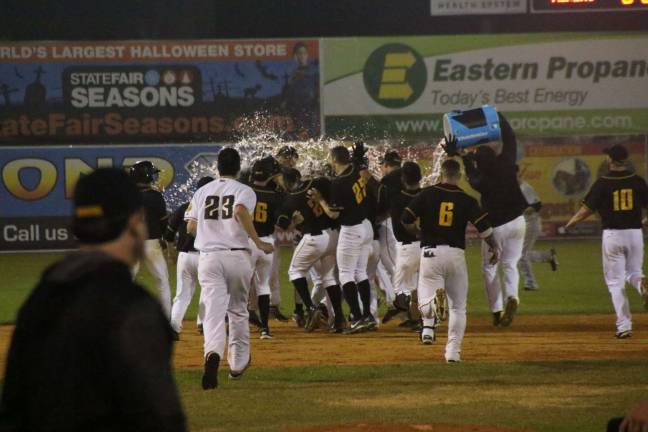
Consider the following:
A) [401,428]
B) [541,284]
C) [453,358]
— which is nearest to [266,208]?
[453,358]

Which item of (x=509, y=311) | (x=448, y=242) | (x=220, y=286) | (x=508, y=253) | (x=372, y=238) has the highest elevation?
(x=448, y=242)

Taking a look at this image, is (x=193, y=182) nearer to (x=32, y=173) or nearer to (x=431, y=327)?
(x=32, y=173)

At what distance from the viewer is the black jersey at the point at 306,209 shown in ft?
46.5

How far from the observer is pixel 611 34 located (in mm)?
32250

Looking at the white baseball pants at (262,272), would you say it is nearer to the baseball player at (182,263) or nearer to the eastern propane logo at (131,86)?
the baseball player at (182,263)

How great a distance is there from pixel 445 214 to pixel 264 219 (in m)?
2.77

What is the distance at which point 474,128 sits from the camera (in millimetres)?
16094

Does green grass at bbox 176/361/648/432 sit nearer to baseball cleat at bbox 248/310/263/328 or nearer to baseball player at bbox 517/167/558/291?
baseball cleat at bbox 248/310/263/328

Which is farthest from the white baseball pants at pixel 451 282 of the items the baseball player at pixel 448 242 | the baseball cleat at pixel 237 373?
the baseball cleat at pixel 237 373

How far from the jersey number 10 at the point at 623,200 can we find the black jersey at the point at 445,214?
2.07m

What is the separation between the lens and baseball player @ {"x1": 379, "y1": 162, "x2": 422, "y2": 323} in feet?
47.0

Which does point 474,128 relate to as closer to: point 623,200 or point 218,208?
point 623,200

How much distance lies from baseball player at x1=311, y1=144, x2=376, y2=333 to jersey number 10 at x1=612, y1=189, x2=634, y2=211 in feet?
9.94

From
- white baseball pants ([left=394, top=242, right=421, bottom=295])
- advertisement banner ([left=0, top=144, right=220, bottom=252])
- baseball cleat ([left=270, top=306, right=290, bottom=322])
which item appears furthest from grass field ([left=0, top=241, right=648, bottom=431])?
advertisement banner ([left=0, top=144, right=220, bottom=252])
